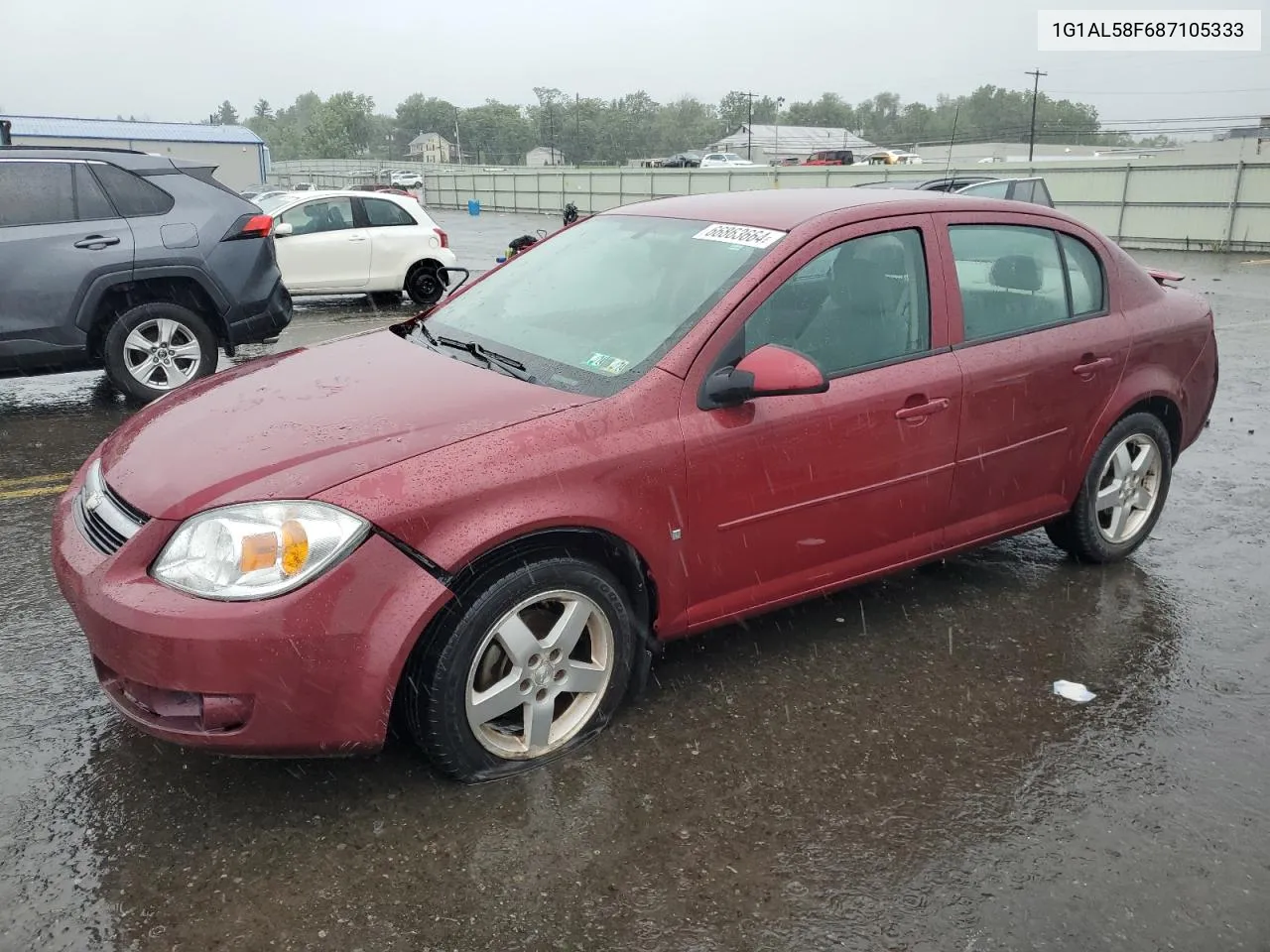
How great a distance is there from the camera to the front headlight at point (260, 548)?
8.29ft

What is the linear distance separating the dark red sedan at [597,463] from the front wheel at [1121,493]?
0.07 ft

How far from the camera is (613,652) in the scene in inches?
121

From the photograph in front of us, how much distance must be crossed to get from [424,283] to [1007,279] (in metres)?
10.3

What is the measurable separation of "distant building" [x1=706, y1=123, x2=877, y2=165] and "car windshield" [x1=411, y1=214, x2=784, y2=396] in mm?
87630

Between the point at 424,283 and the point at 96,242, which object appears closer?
the point at 96,242

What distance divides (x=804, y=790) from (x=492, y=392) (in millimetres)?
1486


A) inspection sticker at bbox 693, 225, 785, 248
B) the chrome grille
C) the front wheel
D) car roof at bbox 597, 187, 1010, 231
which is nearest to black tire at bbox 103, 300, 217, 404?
the chrome grille

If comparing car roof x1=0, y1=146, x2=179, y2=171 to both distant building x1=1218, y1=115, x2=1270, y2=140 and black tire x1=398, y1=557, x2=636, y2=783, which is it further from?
distant building x1=1218, y1=115, x2=1270, y2=140

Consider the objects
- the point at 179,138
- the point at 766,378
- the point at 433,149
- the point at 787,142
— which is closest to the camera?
the point at 766,378

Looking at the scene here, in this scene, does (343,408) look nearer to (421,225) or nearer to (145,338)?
(145,338)

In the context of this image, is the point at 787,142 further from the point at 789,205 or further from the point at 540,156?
the point at 789,205

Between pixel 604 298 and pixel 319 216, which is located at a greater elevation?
pixel 604 298

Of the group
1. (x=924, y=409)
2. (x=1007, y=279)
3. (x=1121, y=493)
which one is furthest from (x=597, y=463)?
(x=1121, y=493)

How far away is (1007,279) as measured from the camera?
13.3 ft
